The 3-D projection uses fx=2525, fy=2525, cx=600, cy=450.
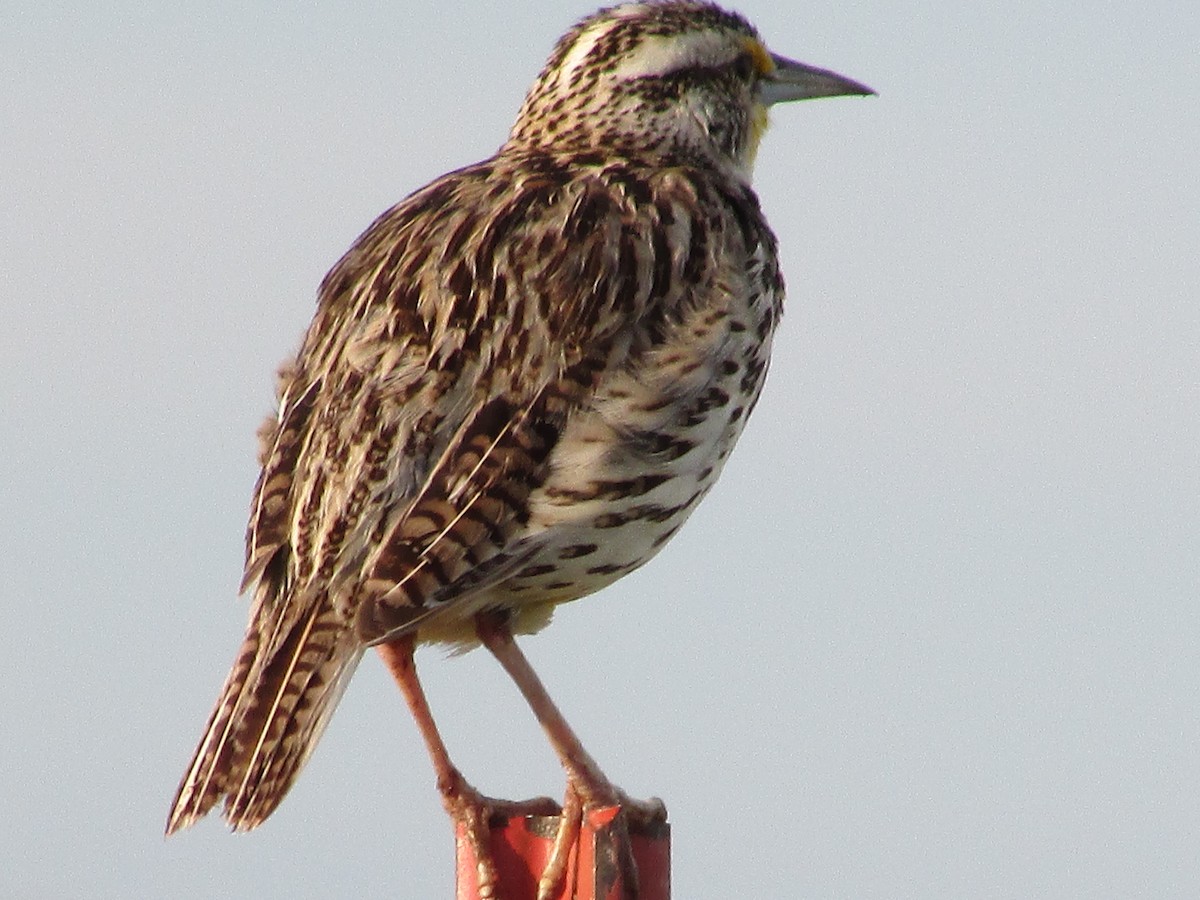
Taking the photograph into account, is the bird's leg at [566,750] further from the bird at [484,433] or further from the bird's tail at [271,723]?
the bird's tail at [271,723]

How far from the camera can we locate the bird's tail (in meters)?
8.27

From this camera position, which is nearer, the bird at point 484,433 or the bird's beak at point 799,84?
the bird at point 484,433

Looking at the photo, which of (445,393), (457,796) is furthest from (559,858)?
(445,393)

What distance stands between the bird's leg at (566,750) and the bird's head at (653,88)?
206 centimetres

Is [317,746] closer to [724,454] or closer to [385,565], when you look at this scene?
[385,565]

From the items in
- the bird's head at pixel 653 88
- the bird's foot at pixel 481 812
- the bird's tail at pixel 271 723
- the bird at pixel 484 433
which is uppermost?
the bird's head at pixel 653 88

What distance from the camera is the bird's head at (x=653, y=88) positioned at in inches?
401

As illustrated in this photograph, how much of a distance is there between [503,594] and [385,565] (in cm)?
78

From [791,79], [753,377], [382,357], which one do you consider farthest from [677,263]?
[791,79]

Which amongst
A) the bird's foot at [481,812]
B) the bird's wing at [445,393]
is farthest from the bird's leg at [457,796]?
the bird's wing at [445,393]

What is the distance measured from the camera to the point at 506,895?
8195mm

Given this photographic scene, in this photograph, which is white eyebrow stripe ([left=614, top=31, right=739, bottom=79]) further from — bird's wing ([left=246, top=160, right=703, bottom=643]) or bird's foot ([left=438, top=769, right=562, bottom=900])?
bird's foot ([left=438, top=769, right=562, bottom=900])

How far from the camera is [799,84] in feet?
35.6

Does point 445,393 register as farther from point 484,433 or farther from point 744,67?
point 744,67
